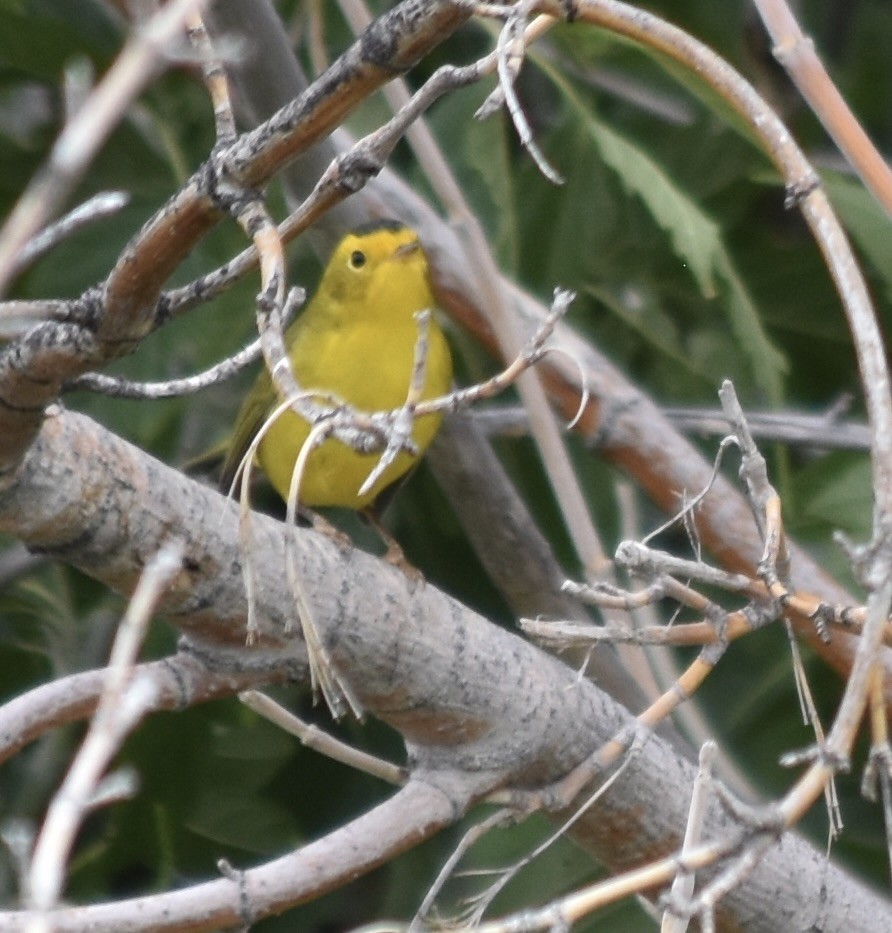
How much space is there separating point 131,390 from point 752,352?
1.36 m

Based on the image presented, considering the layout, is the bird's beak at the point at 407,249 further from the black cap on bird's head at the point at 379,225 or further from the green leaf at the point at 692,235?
the green leaf at the point at 692,235

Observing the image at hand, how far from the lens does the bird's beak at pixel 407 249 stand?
2.56 meters

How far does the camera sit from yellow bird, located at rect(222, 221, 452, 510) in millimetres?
2520

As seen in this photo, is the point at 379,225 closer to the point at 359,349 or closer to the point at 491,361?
the point at 359,349

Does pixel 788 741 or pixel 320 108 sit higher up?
pixel 320 108

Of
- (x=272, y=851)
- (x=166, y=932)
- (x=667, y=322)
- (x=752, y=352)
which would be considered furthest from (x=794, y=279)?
(x=166, y=932)

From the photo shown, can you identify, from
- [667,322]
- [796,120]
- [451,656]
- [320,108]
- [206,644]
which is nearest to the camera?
[320,108]

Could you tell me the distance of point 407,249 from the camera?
257 cm

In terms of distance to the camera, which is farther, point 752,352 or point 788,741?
point 788,741

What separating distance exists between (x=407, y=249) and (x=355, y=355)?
0.67 ft

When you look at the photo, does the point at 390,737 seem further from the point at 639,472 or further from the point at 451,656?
the point at 451,656

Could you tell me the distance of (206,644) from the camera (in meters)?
1.56

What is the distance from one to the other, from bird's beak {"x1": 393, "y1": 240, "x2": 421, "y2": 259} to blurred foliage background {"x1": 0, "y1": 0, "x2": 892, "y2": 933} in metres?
0.15

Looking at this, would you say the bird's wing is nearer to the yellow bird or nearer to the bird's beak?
the yellow bird
